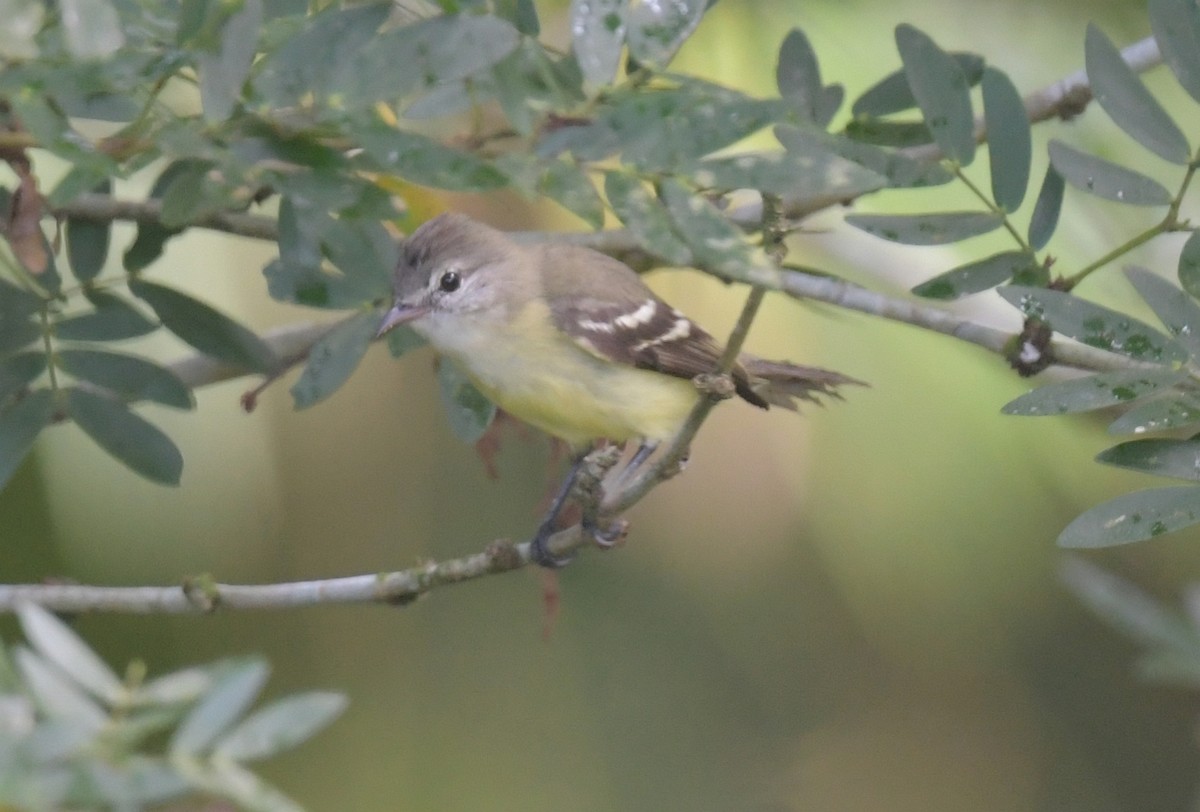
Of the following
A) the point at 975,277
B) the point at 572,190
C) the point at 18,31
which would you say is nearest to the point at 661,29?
the point at 572,190

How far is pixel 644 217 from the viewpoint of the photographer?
1.46 meters

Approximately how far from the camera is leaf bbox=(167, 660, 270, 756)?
3.70ft

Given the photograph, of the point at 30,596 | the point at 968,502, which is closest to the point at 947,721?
Result: the point at 968,502

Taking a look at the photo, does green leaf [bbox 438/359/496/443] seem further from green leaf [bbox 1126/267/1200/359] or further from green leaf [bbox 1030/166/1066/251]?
Answer: green leaf [bbox 1126/267/1200/359]

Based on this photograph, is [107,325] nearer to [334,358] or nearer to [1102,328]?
[334,358]

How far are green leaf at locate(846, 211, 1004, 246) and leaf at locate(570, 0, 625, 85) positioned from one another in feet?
1.68

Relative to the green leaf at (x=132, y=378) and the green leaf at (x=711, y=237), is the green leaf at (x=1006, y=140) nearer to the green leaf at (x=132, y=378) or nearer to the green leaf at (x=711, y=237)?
the green leaf at (x=711, y=237)

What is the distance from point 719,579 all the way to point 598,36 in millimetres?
3201

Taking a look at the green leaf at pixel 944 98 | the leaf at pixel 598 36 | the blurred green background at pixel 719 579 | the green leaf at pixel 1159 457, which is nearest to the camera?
the leaf at pixel 598 36

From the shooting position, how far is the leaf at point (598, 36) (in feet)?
5.35

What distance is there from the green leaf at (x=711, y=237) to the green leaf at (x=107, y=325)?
105 cm

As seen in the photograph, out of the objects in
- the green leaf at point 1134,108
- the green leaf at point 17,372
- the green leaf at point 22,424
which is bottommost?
the green leaf at point 22,424

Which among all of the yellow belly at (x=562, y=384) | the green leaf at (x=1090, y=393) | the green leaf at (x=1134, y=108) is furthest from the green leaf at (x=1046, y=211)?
the yellow belly at (x=562, y=384)

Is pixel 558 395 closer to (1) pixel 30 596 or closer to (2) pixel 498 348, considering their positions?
(2) pixel 498 348
